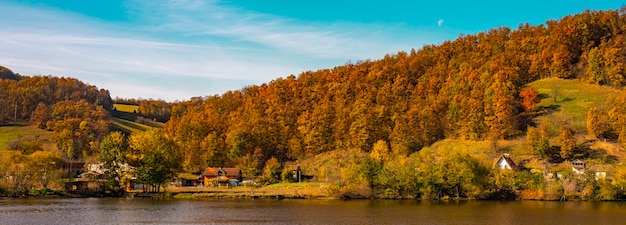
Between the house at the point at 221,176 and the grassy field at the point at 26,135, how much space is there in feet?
194

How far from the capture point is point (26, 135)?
159625mm

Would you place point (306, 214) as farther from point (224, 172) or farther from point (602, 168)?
point (224, 172)

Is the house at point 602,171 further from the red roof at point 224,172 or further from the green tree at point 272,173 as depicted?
the red roof at point 224,172

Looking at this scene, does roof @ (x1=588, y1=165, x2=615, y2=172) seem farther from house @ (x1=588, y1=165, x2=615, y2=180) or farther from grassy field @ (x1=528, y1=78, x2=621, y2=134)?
grassy field @ (x1=528, y1=78, x2=621, y2=134)

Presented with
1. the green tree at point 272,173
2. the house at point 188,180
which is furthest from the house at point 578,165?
the house at point 188,180

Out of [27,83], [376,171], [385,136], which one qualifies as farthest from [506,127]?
[27,83]

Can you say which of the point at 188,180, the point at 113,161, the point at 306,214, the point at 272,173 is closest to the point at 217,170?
the point at 188,180

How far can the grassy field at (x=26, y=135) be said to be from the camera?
15412 centimetres

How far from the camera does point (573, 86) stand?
133 metres

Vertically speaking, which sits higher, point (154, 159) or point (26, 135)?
point (26, 135)

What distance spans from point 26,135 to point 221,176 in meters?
76.5

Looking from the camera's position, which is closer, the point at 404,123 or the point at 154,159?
the point at 154,159

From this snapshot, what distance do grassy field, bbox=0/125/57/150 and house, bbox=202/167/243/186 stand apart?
59208 mm

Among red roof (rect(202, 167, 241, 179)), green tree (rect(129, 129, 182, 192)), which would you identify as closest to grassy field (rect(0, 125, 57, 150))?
red roof (rect(202, 167, 241, 179))
